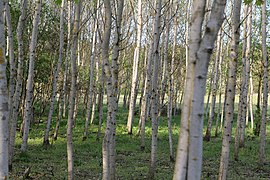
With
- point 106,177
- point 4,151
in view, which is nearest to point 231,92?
point 106,177

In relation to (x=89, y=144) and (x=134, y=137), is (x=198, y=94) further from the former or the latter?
(x=134, y=137)

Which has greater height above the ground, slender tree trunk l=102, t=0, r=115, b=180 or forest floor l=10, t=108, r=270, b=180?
slender tree trunk l=102, t=0, r=115, b=180

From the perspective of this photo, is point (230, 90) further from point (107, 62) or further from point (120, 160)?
point (120, 160)

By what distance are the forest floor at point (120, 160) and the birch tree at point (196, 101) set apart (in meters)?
5.98

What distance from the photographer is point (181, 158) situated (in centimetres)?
327

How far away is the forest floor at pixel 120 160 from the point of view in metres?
9.56

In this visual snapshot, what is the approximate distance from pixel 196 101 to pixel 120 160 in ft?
31.4

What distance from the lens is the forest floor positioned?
956cm

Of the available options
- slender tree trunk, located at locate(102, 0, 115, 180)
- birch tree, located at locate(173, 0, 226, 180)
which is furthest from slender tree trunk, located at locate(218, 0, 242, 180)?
birch tree, located at locate(173, 0, 226, 180)

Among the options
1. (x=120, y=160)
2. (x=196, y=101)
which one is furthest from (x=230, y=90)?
(x=120, y=160)

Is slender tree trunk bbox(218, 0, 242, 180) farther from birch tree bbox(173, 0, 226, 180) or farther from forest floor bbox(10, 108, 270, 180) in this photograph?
birch tree bbox(173, 0, 226, 180)

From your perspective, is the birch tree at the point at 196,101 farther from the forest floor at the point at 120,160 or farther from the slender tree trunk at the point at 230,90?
the forest floor at the point at 120,160

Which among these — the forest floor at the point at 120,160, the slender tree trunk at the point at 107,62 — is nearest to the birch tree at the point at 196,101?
the slender tree trunk at the point at 107,62

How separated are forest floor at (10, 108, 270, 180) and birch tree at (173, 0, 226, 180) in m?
5.98
